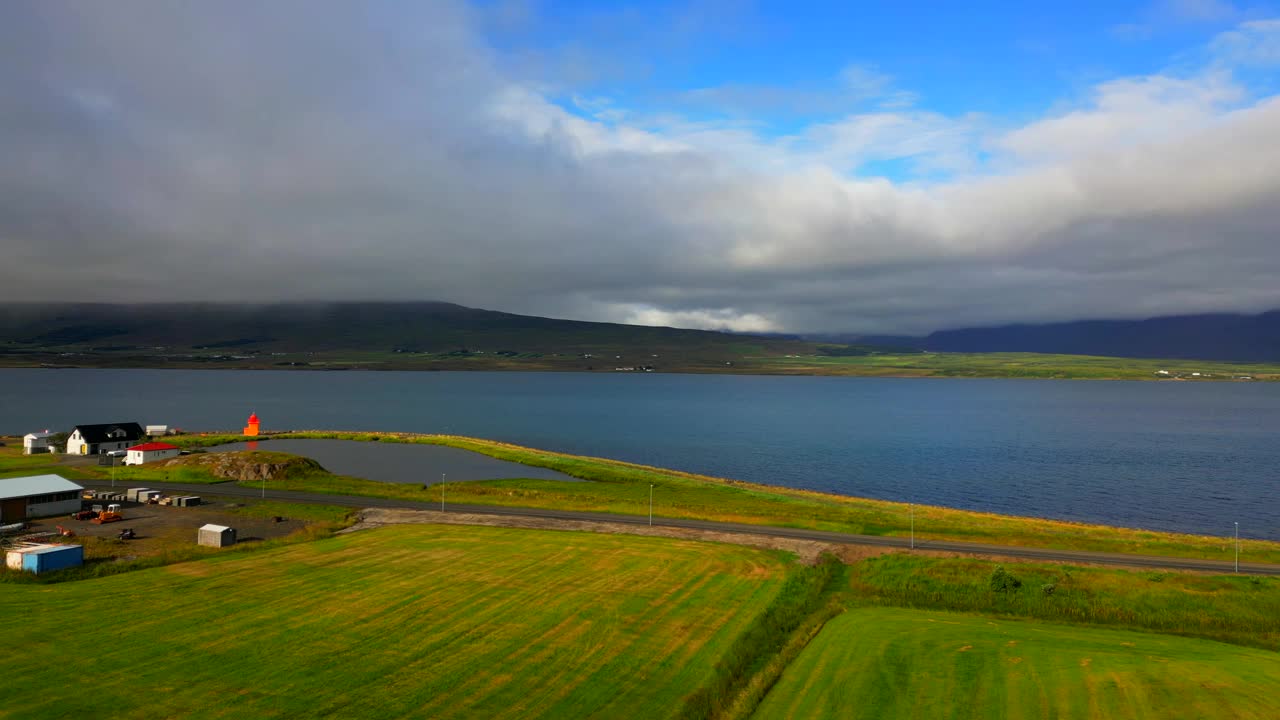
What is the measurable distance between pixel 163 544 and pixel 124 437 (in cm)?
6796

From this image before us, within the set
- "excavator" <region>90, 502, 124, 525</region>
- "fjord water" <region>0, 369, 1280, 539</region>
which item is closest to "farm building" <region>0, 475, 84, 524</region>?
"excavator" <region>90, 502, 124, 525</region>

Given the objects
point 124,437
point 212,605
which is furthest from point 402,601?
point 124,437

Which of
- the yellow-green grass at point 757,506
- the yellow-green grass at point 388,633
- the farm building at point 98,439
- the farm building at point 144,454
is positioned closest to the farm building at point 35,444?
the farm building at point 98,439

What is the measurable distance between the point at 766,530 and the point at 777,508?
506 inches

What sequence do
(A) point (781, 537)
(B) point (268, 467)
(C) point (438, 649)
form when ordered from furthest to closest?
(B) point (268, 467) → (A) point (781, 537) → (C) point (438, 649)

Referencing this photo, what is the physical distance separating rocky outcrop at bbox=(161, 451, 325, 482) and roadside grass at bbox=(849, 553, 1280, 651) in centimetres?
7232

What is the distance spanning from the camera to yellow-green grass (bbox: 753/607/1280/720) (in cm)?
2878

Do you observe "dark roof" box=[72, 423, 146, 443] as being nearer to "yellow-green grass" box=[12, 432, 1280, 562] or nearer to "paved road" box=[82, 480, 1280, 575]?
"yellow-green grass" box=[12, 432, 1280, 562]

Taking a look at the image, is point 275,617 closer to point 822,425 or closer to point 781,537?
point 781,537

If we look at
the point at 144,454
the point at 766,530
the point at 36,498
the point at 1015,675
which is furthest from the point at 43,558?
the point at 144,454

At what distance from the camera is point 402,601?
40.7 metres

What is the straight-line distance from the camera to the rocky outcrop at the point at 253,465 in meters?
86.4

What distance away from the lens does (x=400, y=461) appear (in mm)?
115250

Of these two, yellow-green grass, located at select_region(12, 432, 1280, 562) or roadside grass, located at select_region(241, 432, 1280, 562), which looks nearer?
roadside grass, located at select_region(241, 432, 1280, 562)
